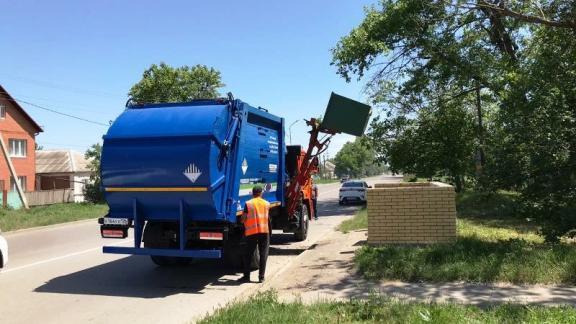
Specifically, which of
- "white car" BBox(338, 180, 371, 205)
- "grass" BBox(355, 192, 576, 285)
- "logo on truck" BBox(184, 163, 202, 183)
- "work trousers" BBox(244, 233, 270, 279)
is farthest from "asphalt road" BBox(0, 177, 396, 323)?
"white car" BBox(338, 180, 371, 205)

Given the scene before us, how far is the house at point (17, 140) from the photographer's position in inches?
1636

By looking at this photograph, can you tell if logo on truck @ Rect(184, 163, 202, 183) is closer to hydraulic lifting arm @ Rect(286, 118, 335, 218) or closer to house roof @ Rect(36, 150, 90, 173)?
hydraulic lifting arm @ Rect(286, 118, 335, 218)

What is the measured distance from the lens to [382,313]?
Answer: 19.1 feet

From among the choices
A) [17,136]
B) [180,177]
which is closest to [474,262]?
[180,177]

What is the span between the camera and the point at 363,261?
8.73 metres

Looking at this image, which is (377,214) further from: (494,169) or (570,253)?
(570,253)

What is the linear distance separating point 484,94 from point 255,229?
17.7 metres

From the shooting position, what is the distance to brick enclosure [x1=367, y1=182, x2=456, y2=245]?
10.3m

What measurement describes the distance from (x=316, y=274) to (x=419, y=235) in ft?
9.04

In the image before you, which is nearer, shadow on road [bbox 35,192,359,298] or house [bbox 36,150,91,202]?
shadow on road [bbox 35,192,359,298]

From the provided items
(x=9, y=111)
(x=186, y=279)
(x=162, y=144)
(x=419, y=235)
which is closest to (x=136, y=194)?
(x=162, y=144)

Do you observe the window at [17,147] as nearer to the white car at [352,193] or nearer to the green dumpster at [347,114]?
the white car at [352,193]

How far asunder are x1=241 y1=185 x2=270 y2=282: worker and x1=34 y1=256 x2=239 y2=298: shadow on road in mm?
459

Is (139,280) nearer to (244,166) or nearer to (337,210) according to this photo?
(244,166)
